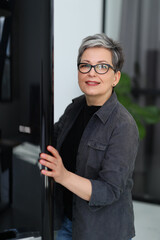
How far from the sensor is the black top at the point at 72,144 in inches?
40.2

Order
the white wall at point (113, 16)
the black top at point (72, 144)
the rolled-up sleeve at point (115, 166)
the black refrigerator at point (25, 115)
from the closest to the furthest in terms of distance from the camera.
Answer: the black refrigerator at point (25, 115), the rolled-up sleeve at point (115, 166), the black top at point (72, 144), the white wall at point (113, 16)

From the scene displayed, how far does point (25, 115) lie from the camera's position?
606 millimetres

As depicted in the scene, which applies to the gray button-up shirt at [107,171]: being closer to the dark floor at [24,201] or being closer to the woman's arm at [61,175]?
the woman's arm at [61,175]

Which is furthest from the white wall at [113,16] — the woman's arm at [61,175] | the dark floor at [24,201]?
the dark floor at [24,201]

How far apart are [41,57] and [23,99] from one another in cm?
10

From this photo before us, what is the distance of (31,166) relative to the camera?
635 mm

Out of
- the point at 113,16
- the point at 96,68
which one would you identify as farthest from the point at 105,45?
the point at 113,16

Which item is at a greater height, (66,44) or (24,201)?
(66,44)

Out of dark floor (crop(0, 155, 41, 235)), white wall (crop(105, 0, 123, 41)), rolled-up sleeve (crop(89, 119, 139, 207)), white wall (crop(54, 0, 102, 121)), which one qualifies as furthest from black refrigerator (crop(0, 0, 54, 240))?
white wall (crop(105, 0, 123, 41))

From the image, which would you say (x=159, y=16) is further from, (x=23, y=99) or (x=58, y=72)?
(x=23, y=99)

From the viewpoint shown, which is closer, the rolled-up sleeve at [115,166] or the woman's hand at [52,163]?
the woman's hand at [52,163]

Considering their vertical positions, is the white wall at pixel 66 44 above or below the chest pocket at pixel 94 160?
above

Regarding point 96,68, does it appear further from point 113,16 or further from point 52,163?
point 113,16

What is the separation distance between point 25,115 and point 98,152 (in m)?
0.37
